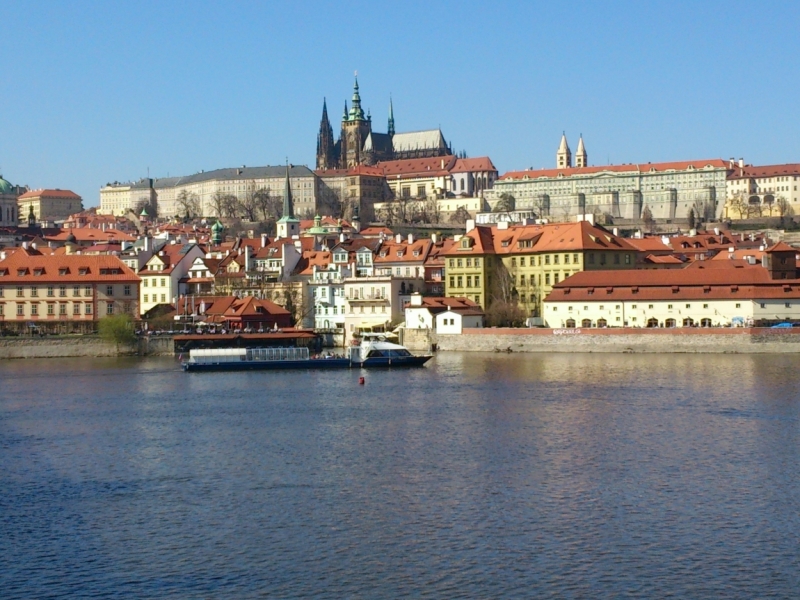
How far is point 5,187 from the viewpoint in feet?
585

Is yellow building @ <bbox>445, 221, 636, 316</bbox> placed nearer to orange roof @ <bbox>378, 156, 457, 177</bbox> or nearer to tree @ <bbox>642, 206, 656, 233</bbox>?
tree @ <bbox>642, 206, 656, 233</bbox>

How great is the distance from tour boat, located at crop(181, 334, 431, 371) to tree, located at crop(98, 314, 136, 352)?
7.25m

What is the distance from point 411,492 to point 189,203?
163 metres

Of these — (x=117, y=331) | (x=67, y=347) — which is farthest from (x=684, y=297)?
(x=67, y=347)

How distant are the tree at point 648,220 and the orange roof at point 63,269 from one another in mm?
78935

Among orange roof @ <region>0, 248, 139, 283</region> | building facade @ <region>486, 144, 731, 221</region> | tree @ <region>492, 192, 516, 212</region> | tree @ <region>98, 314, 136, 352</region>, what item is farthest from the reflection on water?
tree @ <region>492, 192, 516, 212</region>

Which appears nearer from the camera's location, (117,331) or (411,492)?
(411,492)

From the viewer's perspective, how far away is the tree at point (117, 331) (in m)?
59.8

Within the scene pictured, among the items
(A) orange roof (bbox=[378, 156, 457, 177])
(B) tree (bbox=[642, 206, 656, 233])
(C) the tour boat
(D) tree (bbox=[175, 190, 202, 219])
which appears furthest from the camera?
(A) orange roof (bbox=[378, 156, 457, 177])

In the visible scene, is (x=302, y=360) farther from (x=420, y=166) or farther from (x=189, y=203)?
(x=420, y=166)

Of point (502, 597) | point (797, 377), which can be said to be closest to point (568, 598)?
point (502, 597)

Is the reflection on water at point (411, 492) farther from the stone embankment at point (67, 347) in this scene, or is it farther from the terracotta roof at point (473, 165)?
the terracotta roof at point (473, 165)

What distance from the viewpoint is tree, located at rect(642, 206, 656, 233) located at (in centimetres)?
14350

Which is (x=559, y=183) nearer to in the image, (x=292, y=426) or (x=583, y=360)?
(x=583, y=360)
